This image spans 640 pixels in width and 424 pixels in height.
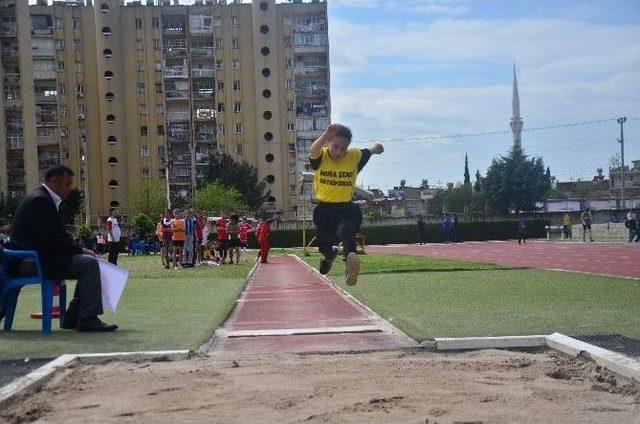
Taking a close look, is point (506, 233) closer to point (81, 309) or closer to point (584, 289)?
point (584, 289)

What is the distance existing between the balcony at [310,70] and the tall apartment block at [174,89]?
10 cm

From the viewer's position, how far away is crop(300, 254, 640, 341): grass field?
819 centimetres

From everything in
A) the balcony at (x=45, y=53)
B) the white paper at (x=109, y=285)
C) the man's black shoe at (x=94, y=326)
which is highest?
the balcony at (x=45, y=53)

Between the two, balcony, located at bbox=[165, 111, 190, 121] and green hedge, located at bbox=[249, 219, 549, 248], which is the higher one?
balcony, located at bbox=[165, 111, 190, 121]

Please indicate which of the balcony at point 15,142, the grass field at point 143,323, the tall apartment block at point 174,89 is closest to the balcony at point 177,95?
the tall apartment block at point 174,89

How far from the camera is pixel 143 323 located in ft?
31.6

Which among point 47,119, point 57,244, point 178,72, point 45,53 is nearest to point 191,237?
point 57,244

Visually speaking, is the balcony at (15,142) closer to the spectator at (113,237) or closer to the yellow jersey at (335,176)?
the spectator at (113,237)

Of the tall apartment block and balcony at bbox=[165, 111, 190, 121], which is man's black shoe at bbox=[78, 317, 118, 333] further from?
balcony at bbox=[165, 111, 190, 121]

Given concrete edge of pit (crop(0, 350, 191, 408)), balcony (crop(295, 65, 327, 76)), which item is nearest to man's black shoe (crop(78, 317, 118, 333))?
concrete edge of pit (crop(0, 350, 191, 408))

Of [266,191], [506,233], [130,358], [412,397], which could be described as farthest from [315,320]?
[266,191]

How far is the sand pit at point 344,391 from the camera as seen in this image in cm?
475

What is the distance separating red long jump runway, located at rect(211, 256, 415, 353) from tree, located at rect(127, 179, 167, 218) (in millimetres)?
58475

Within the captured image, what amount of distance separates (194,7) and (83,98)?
1446 cm
